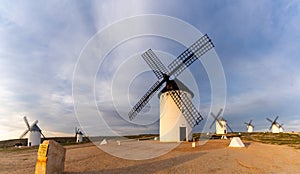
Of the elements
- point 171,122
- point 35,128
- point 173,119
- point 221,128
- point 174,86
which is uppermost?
point 174,86

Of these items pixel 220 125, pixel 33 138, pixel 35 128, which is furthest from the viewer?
pixel 220 125

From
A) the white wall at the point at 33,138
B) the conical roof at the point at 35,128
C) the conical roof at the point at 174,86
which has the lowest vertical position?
the white wall at the point at 33,138

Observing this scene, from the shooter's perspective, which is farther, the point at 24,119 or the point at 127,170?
the point at 24,119

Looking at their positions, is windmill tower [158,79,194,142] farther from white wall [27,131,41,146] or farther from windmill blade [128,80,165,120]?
white wall [27,131,41,146]

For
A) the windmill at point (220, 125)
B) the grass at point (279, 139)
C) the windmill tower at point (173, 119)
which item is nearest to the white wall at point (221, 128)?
the windmill at point (220, 125)

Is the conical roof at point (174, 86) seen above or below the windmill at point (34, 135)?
above

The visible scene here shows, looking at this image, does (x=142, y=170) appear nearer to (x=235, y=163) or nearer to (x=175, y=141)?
(x=235, y=163)

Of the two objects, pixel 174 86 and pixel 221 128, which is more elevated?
pixel 174 86

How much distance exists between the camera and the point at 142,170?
986 centimetres

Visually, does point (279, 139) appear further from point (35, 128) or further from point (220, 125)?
point (35, 128)

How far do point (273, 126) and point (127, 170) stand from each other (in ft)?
283

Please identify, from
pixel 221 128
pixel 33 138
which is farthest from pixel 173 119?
pixel 221 128

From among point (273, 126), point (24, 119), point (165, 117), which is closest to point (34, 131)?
point (24, 119)

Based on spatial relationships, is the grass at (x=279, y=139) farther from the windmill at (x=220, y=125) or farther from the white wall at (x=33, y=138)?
the white wall at (x=33, y=138)
